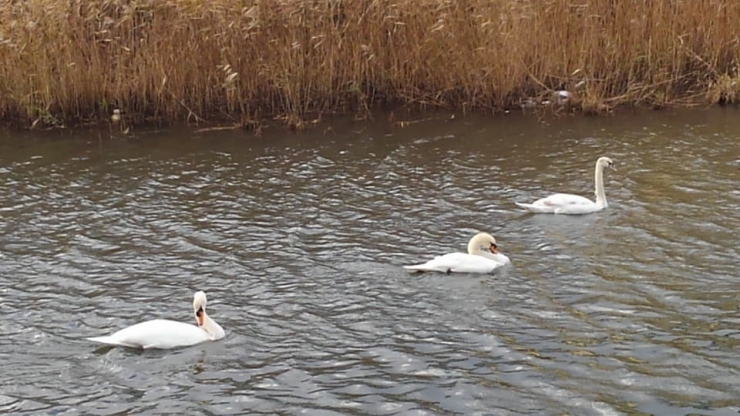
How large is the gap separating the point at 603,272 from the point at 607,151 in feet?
16.3

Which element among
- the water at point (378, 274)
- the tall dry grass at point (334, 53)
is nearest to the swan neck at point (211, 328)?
the water at point (378, 274)

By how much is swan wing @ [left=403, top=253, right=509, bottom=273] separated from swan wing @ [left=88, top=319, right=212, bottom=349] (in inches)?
87.4

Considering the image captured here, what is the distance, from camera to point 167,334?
7633 mm

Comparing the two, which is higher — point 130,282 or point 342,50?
point 342,50

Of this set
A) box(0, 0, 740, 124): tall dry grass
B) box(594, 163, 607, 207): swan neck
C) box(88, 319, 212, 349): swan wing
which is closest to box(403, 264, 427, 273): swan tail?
box(88, 319, 212, 349): swan wing

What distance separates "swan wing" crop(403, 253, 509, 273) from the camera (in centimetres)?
922

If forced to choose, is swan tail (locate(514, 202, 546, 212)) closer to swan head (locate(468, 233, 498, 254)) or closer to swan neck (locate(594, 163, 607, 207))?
swan neck (locate(594, 163, 607, 207))

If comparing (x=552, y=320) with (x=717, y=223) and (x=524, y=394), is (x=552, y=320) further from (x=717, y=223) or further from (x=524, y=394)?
(x=717, y=223)

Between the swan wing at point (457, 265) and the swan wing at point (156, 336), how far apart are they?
2219 mm

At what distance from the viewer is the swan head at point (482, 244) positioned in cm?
953

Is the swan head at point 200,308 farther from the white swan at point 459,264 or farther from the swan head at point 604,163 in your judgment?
the swan head at point 604,163

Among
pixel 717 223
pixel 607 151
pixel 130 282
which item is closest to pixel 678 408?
pixel 717 223

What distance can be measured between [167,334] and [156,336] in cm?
8

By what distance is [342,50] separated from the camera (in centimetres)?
1644
